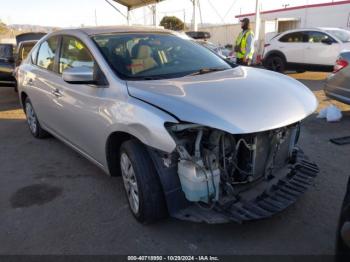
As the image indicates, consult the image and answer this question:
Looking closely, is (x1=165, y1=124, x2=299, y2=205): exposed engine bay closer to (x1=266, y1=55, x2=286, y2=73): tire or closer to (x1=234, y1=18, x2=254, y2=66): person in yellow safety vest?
(x1=234, y1=18, x2=254, y2=66): person in yellow safety vest

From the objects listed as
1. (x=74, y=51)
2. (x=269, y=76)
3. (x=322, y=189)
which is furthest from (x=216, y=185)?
(x=74, y=51)

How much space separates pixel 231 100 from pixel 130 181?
1167mm

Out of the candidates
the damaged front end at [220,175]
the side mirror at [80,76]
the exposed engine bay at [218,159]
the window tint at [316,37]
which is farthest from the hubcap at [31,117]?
the window tint at [316,37]

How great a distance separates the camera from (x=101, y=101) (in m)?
3.30

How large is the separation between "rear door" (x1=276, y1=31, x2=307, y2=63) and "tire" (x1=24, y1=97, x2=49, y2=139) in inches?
362

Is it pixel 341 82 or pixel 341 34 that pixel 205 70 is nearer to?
pixel 341 82

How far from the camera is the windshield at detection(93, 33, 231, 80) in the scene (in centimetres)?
343

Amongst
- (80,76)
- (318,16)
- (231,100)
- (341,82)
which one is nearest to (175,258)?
(231,100)

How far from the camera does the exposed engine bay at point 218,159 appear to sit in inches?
105

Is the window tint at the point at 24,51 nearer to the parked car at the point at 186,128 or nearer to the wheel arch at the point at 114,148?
the parked car at the point at 186,128

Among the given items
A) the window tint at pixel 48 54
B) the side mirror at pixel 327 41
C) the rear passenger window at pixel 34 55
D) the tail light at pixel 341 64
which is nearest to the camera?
the window tint at pixel 48 54

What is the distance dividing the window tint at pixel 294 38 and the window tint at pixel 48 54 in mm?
9430

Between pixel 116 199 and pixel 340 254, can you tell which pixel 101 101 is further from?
pixel 340 254

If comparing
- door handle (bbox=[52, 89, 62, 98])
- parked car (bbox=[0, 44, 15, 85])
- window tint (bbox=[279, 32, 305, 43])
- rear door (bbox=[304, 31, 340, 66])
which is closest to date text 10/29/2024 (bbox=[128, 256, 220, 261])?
door handle (bbox=[52, 89, 62, 98])
